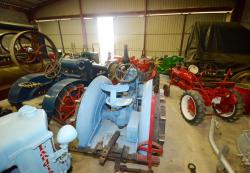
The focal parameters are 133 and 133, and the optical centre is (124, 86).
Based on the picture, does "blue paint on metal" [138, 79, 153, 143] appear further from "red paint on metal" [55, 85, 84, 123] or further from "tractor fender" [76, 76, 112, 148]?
"red paint on metal" [55, 85, 84, 123]

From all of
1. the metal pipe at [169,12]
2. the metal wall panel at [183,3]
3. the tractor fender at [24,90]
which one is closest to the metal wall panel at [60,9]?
the metal pipe at [169,12]

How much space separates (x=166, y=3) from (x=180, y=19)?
1.22 m

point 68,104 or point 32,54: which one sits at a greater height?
point 32,54

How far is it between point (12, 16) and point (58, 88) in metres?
11.4

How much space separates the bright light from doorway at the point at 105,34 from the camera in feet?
30.3

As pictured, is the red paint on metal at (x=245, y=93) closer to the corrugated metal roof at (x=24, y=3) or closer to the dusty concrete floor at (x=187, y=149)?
the dusty concrete floor at (x=187, y=149)

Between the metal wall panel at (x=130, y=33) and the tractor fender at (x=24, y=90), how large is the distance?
6832 millimetres

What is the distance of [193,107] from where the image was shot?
2.74 metres

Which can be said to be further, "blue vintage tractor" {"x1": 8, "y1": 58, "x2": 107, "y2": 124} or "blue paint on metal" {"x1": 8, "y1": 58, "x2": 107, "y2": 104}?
"blue paint on metal" {"x1": 8, "y1": 58, "x2": 107, "y2": 104}

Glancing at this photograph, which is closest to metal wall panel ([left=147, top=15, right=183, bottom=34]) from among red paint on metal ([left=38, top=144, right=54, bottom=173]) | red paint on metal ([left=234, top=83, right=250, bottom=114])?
red paint on metal ([left=234, top=83, right=250, bottom=114])

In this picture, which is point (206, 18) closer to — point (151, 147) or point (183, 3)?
point (183, 3)

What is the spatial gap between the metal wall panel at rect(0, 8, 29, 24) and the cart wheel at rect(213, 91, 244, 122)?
13.3 metres

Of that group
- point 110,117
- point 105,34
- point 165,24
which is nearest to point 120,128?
point 110,117

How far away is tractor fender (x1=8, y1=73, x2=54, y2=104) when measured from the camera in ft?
9.34
